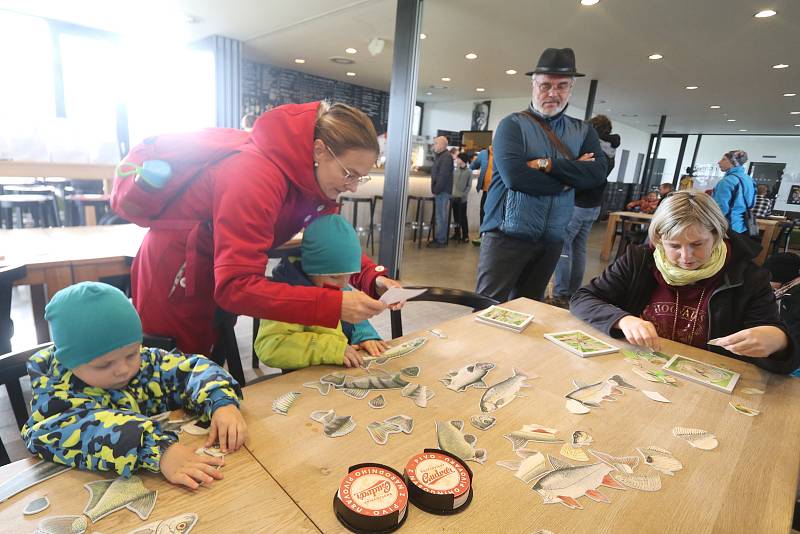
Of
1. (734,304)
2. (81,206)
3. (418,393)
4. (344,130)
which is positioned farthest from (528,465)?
(81,206)

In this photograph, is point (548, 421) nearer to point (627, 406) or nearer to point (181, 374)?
point (627, 406)

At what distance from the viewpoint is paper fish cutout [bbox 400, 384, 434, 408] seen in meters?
0.98

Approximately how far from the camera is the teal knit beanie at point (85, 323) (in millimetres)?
775

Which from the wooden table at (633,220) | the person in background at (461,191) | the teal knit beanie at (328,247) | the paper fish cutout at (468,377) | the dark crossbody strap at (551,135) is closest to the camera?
the paper fish cutout at (468,377)

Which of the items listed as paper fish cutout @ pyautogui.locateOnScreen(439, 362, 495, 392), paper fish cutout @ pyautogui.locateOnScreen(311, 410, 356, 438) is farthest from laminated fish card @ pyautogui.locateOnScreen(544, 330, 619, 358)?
paper fish cutout @ pyautogui.locateOnScreen(311, 410, 356, 438)

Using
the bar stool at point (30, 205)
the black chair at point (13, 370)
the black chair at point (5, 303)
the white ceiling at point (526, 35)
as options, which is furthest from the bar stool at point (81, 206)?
the black chair at point (13, 370)

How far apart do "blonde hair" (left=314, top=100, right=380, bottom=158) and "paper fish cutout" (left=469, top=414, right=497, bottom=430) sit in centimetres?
75

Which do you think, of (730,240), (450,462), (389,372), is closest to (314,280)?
(389,372)

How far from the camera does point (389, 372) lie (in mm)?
1119

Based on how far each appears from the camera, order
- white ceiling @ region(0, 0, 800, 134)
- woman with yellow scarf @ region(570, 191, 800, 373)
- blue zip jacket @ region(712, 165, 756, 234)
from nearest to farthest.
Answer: woman with yellow scarf @ region(570, 191, 800, 373) → white ceiling @ region(0, 0, 800, 134) → blue zip jacket @ region(712, 165, 756, 234)

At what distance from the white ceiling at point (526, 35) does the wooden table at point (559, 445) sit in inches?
181

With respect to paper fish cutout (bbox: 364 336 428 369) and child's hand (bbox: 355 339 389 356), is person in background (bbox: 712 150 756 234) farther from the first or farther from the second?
child's hand (bbox: 355 339 389 356)

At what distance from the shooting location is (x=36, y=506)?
61 centimetres

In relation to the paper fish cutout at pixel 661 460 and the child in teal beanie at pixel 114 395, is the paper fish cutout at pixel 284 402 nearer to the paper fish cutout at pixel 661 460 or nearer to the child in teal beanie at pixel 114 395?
the child in teal beanie at pixel 114 395
